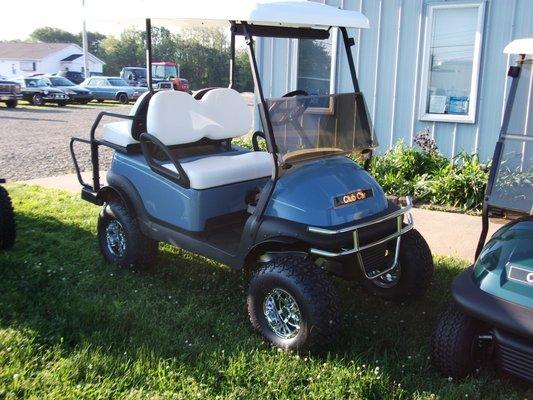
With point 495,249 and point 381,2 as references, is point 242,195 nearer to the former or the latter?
point 495,249

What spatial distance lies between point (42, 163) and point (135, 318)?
5976 millimetres

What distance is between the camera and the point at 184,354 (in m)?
2.88

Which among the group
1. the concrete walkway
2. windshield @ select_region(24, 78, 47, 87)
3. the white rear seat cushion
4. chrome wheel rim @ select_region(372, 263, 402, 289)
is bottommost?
the concrete walkway

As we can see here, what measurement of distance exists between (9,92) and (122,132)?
17.8m

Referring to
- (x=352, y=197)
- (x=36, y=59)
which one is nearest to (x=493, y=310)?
(x=352, y=197)

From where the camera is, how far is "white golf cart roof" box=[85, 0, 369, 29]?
2893mm

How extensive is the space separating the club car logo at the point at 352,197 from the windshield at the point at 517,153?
0.64 meters

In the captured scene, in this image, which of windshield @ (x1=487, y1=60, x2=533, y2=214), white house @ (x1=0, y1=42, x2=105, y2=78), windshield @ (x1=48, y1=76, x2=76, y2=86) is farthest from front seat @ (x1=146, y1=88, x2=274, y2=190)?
white house @ (x1=0, y1=42, x2=105, y2=78)

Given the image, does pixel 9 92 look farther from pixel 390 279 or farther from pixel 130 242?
pixel 390 279

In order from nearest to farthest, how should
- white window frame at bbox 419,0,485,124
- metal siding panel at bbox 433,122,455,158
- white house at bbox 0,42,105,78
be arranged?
white window frame at bbox 419,0,485,124 < metal siding panel at bbox 433,122,455,158 < white house at bbox 0,42,105,78

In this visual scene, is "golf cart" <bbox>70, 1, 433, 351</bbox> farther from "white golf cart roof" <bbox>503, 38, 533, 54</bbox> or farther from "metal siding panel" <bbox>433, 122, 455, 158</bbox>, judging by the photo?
"metal siding panel" <bbox>433, 122, 455, 158</bbox>

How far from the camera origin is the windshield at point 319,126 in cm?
308

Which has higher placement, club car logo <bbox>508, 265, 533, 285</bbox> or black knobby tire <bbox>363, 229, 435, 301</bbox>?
club car logo <bbox>508, 265, 533, 285</bbox>

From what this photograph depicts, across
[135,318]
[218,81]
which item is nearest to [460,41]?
[135,318]
